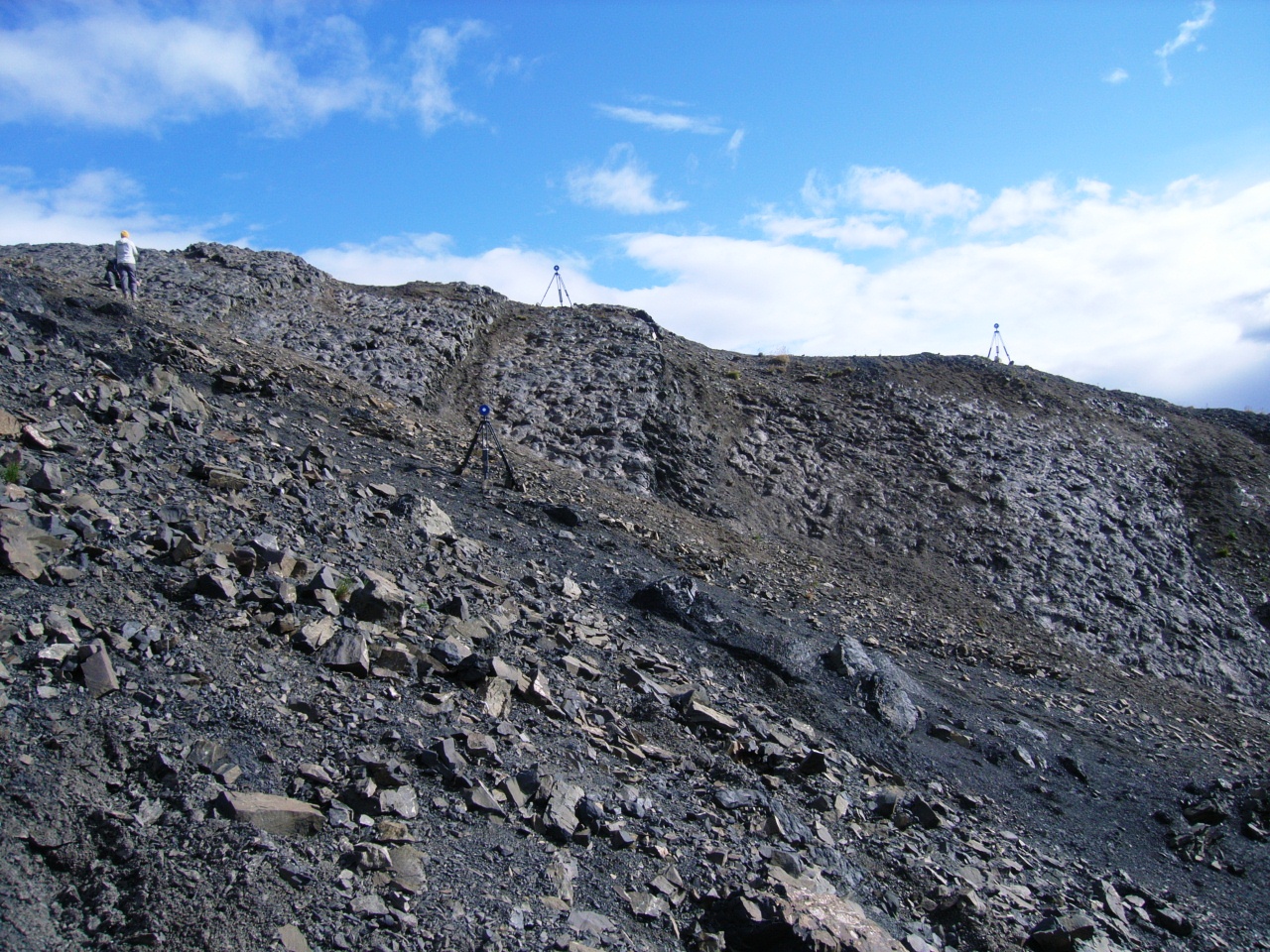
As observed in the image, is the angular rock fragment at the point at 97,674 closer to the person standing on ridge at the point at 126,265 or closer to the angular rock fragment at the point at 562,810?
the angular rock fragment at the point at 562,810

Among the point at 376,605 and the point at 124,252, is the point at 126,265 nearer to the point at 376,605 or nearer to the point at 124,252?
the point at 124,252

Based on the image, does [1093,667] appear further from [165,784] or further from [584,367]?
[165,784]

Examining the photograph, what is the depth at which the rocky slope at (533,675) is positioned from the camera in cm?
469

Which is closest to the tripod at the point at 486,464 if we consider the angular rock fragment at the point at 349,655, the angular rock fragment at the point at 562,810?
the angular rock fragment at the point at 349,655

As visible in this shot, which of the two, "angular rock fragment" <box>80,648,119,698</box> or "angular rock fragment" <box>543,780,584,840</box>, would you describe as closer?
"angular rock fragment" <box>80,648,119,698</box>

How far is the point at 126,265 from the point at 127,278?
26cm

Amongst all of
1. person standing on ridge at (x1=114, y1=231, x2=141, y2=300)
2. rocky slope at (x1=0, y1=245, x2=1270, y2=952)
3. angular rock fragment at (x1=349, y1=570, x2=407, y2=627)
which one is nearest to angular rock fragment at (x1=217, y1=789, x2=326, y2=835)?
rocky slope at (x1=0, y1=245, x2=1270, y2=952)

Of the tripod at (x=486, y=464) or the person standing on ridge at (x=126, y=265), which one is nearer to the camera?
the tripod at (x=486, y=464)

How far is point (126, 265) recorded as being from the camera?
625 inches

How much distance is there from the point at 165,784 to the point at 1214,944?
936 centimetres

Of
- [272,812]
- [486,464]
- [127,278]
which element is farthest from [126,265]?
[272,812]

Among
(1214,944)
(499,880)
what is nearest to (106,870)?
(499,880)

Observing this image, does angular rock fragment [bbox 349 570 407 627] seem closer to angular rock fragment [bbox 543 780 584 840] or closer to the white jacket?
angular rock fragment [bbox 543 780 584 840]

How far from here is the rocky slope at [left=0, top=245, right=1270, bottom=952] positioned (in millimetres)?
4691
